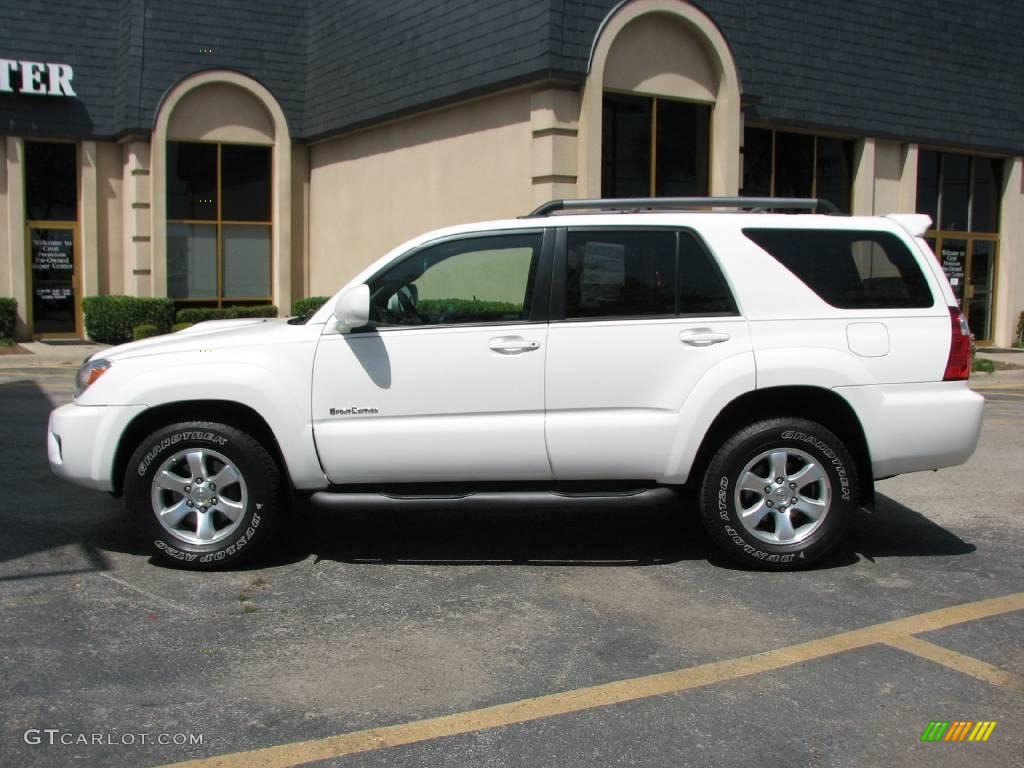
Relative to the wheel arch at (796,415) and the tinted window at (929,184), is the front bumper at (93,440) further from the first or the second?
the tinted window at (929,184)

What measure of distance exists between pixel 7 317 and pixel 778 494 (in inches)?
710

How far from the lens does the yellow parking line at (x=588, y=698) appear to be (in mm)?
3740

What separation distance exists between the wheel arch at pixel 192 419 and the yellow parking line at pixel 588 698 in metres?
2.28

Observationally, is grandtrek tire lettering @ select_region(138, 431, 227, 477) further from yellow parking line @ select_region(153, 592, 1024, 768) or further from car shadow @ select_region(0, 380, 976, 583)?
yellow parking line @ select_region(153, 592, 1024, 768)

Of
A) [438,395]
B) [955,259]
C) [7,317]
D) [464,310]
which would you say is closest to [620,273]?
[464,310]

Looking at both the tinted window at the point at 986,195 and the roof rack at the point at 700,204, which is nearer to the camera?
the roof rack at the point at 700,204

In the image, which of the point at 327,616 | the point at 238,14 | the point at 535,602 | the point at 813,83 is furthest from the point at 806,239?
the point at 238,14

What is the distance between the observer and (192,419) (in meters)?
5.97

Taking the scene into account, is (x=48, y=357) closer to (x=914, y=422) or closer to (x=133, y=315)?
(x=133, y=315)

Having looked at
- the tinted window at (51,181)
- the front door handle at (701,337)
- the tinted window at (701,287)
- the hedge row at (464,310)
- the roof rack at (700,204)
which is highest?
the tinted window at (51,181)

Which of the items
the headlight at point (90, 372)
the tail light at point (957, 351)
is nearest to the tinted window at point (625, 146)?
the tail light at point (957, 351)

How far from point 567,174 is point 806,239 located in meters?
9.12

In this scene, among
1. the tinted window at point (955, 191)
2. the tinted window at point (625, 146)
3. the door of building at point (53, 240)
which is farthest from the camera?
the door of building at point (53, 240)

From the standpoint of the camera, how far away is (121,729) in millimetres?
3916
